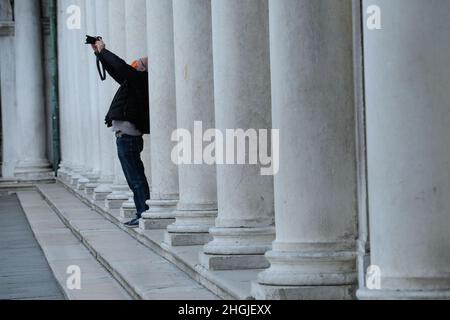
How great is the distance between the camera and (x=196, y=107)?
49.1 ft

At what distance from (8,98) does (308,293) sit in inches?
1624

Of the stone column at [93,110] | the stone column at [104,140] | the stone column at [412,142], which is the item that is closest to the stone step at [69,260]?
the stone column at [104,140]

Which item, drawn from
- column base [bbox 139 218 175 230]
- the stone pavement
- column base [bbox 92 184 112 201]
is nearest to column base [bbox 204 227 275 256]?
the stone pavement

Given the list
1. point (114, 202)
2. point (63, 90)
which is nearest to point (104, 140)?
point (114, 202)

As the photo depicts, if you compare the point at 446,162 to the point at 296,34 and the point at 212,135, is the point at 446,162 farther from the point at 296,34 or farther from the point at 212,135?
the point at 212,135

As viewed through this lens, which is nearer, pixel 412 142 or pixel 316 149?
Result: pixel 412 142

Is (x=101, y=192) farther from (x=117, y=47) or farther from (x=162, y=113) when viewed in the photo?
(x=162, y=113)

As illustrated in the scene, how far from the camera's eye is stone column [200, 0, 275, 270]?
40.4 ft

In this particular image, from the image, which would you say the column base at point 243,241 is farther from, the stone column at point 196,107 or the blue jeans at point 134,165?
the blue jeans at point 134,165

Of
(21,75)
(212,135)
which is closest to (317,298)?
(212,135)

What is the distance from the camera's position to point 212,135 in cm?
1489

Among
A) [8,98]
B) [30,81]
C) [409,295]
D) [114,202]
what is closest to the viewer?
[409,295]

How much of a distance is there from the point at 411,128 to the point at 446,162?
0.33m

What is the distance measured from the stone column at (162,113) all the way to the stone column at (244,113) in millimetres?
5087
